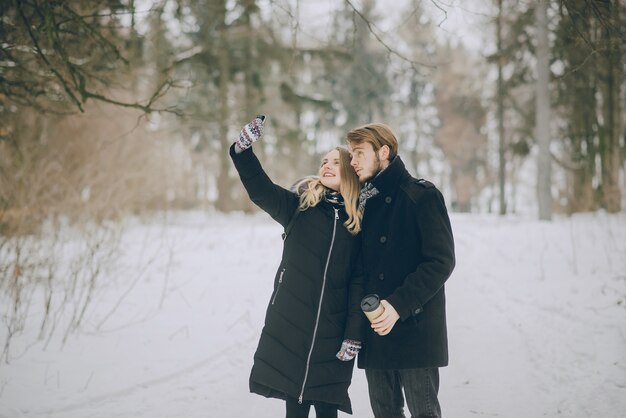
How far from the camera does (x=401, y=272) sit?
251 centimetres

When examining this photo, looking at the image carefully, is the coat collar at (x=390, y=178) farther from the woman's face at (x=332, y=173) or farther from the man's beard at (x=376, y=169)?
the woman's face at (x=332, y=173)

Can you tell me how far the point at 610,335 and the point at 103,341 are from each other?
4957mm

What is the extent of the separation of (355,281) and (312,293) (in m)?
0.25

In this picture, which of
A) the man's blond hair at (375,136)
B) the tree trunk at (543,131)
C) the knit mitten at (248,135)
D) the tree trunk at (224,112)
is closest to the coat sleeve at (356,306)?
the man's blond hair at (375,136)

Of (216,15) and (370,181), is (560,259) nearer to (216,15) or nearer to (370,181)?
(370,181)

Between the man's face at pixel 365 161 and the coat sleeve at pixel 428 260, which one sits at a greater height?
the man's face at pixel 365 161

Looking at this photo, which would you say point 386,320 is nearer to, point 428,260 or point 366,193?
point 428,260

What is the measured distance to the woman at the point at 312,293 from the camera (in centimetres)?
256

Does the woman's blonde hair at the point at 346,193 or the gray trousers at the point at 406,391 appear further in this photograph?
the woman's blonde hair at the point at 346,193

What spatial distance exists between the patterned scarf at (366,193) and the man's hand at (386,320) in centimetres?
64

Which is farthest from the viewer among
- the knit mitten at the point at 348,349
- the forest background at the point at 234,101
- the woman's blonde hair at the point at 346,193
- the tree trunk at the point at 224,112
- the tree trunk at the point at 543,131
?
the tree trunk at the point at 224,112

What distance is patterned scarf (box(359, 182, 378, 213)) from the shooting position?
271cm

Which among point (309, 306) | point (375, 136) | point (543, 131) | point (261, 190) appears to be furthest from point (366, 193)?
point (543, 131)

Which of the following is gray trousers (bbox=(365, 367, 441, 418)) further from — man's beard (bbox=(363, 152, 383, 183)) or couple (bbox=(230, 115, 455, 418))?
man's beard (bbox=(363, 152, 383, 183))
